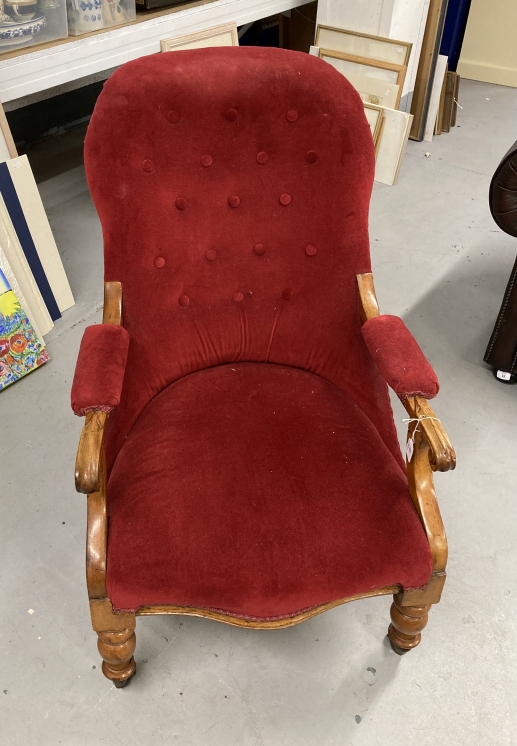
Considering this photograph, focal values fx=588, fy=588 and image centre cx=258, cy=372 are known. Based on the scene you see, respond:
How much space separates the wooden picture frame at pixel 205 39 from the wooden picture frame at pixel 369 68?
1.69ft

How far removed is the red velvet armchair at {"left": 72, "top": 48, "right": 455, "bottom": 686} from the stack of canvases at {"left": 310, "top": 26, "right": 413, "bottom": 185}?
5.89 feet

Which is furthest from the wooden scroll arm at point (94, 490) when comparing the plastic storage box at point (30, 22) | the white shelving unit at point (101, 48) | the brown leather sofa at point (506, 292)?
the plastic storage box at point (30, 22)

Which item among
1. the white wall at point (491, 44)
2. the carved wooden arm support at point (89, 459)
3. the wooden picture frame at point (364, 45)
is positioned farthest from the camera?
the white wall at point (491, 44)

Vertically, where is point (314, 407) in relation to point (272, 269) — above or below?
below

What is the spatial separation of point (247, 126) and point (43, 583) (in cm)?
112

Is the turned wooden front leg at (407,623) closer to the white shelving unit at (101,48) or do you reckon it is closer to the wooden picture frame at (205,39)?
the white shelving unit at (101,48)

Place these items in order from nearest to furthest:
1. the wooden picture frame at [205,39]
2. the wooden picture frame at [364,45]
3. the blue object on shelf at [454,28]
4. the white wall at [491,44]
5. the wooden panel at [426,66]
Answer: the wooden picture frame at [205,39], the wooden picture frame at [364,45], the wooden panel at [426,66], the blue object on shelf at [454,28], the white wall at [491,44]

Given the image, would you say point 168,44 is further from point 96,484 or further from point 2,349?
point 96,484

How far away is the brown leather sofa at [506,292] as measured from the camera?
159 centimetres

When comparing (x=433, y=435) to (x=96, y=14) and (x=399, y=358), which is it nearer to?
(x=399, y=358)

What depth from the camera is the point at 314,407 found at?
1201 millimetres

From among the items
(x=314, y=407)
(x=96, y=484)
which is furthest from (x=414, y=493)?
(x=96, y=484)

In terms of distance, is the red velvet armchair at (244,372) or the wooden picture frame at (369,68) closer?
the red velvet armchair at (244,372)

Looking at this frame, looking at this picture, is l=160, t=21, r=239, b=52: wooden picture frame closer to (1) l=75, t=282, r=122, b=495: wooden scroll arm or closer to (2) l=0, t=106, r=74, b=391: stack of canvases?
(2) l=0, t=106, r=74, b=391: stack of canvases
